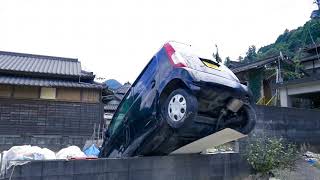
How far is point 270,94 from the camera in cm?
1947

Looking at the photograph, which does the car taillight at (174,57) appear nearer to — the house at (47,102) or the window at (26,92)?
the house at (47,102)

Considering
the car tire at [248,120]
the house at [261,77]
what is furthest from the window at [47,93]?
the car tire at [248,120]

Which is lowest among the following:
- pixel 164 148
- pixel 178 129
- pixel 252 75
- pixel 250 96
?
pixel 164 148

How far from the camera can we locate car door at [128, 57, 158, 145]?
5680 millimetres

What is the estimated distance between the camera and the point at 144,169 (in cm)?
559

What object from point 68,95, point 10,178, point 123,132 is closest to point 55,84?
point 68,95

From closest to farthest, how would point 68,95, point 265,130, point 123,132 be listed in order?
point 123,132 → point 265,130 → point 68,95

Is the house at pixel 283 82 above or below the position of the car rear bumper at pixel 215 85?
above

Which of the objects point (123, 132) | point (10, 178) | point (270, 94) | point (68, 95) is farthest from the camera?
point (270, 94)

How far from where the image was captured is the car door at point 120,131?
624 cm

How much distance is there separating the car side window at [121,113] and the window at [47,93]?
31.3 feet

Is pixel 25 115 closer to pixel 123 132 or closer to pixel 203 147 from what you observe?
pixel 123 132

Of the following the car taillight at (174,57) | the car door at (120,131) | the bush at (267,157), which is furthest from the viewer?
the bush at (267,157)

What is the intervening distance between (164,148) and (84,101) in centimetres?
1061
